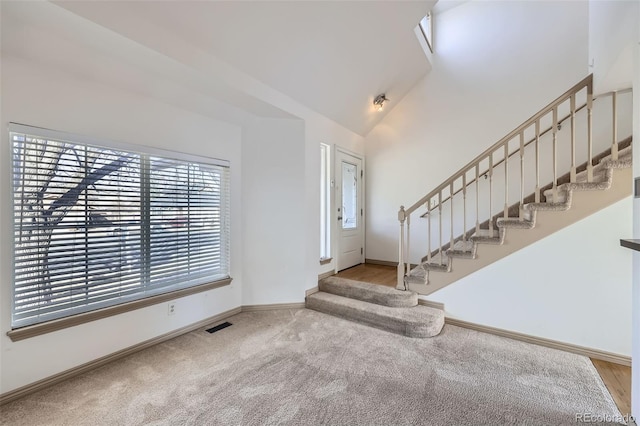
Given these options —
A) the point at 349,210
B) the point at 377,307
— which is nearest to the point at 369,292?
the point at 377,307

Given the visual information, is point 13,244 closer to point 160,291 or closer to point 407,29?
point 160,291

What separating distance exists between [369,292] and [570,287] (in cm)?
196

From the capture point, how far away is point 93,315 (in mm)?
2254

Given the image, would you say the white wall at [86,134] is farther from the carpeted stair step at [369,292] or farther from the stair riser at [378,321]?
the carpeted stair step at [369,292]

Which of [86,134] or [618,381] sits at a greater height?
[86,134]

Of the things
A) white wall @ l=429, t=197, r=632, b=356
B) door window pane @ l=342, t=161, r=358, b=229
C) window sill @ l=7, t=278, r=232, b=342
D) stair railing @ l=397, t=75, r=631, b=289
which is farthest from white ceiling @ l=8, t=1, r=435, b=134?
white wall @ l=429, t=197, r=632, b=356

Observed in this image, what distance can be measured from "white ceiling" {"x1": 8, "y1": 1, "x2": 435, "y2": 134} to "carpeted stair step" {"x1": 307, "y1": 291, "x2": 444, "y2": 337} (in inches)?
99.0

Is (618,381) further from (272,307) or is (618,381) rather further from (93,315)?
(93,315)

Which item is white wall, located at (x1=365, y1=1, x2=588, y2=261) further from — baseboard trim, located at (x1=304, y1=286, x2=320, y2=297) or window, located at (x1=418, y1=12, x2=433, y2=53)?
baseboard trim, located at (x1=304, y1=286, x2=320, y2=297)

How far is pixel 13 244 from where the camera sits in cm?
191

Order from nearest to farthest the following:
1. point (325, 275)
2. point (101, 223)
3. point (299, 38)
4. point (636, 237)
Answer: point (636, 237) < point (101, 223) < point (299, 38) < point (325, 275)

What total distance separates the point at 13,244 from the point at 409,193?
179 inches

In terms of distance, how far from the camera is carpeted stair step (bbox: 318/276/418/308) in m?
3.19

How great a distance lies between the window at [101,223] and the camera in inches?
77.9
